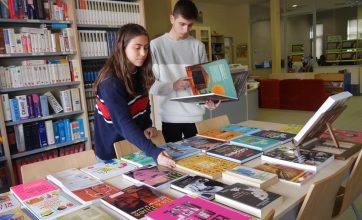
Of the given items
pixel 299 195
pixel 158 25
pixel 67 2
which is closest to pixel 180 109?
pixel 299 195

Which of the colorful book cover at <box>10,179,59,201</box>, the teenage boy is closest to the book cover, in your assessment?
the teenage boy

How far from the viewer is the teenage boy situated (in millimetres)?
2209

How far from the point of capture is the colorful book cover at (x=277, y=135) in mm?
1911

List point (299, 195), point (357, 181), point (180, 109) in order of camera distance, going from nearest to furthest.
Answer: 1. point (299, 195)
2. point (357, 181)
3. point (180, 109)

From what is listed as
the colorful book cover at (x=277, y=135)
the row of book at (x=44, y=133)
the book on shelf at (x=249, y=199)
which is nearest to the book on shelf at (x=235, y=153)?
the colorful book cover at (x=277, y=135)

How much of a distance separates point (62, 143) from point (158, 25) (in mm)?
2405

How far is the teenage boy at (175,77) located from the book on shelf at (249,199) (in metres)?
1.12

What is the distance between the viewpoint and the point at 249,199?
1115 millimetres

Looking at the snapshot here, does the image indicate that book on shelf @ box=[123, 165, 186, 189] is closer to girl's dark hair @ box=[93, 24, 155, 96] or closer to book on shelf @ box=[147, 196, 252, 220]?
book on shelf @ box=[147, 196, 252, 220]

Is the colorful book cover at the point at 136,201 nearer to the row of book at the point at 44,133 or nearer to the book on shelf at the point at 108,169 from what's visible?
the book on shelf at the point at 108,169

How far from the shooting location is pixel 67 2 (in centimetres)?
344

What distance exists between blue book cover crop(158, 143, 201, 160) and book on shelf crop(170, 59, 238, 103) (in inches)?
12.8

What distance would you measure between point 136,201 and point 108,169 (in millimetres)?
497

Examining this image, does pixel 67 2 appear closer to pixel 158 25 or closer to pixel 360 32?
pixel 158 25
